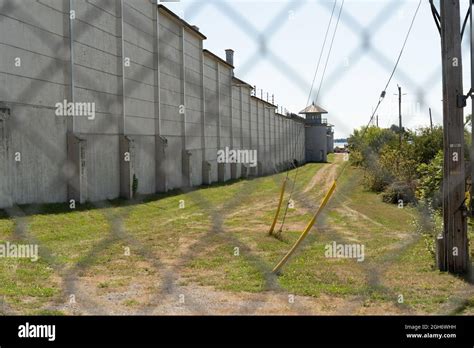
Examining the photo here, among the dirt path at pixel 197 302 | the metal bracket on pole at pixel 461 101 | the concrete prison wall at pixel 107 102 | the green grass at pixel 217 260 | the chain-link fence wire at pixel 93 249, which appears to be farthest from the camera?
the concrete prison wall at pixel 107 102

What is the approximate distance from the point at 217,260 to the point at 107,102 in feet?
16.3

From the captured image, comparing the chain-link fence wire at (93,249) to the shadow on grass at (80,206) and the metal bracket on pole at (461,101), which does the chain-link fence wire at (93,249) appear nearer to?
the shadow on grass at (80,206)

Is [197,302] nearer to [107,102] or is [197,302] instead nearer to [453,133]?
[453,133]

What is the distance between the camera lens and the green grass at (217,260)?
2.36 metres

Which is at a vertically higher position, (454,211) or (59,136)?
(59,136)

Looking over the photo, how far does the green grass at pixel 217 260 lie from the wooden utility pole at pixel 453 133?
0.25m

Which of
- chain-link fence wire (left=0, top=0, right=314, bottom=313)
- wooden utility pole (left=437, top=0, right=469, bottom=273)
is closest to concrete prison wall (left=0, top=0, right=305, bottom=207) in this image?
chain-link fence wire (left=0, top=0, right=314, bottom=313)

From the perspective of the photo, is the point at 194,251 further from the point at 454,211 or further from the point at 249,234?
the point at 454,211

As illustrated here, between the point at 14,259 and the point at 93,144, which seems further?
the point at 93,144

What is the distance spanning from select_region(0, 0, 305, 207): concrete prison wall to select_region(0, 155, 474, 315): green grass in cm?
84

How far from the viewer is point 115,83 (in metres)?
7.66

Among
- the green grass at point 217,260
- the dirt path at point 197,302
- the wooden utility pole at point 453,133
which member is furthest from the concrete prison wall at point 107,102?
the dirt path at point 197,302

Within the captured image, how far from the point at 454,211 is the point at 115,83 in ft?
20.0
